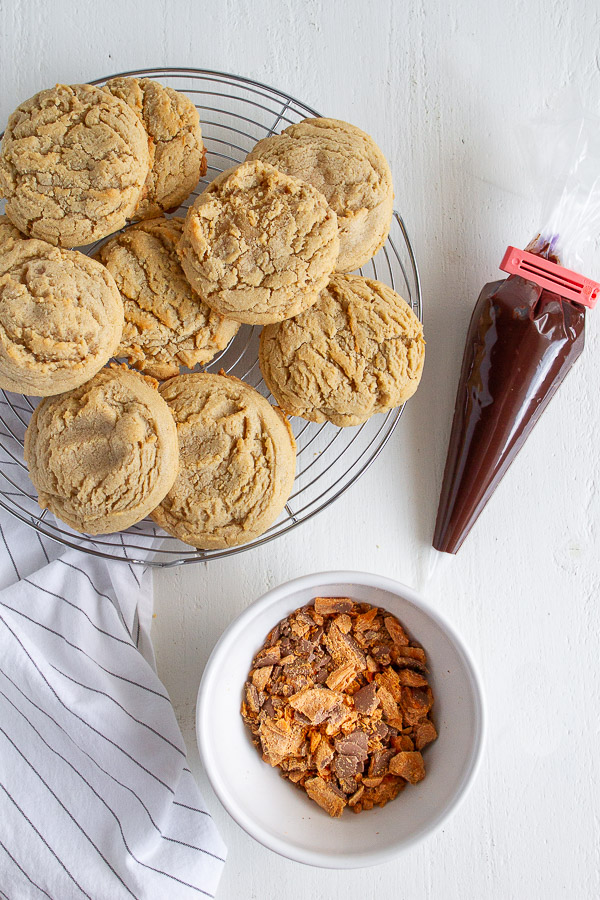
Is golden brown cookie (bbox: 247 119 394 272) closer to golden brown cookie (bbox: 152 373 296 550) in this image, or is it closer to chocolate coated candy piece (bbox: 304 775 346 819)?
golden brown cookie (bbox: 152 373 296 550)

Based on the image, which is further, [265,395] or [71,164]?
[265,395]

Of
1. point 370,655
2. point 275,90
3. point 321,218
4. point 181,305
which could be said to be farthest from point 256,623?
point 275,90

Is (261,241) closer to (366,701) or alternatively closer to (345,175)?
(345,175)

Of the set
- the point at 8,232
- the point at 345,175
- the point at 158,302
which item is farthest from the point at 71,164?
the point at 345,175

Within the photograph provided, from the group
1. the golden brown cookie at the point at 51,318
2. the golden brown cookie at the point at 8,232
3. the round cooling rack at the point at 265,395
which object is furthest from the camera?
the round cooling rack at the point at 265,395

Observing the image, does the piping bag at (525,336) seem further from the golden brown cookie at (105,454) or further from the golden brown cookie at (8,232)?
the golden brown cookie at (8,232)

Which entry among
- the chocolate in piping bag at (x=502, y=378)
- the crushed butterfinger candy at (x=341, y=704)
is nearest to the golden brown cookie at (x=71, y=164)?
the chocolate in piping bag at (x=502, y=378)
